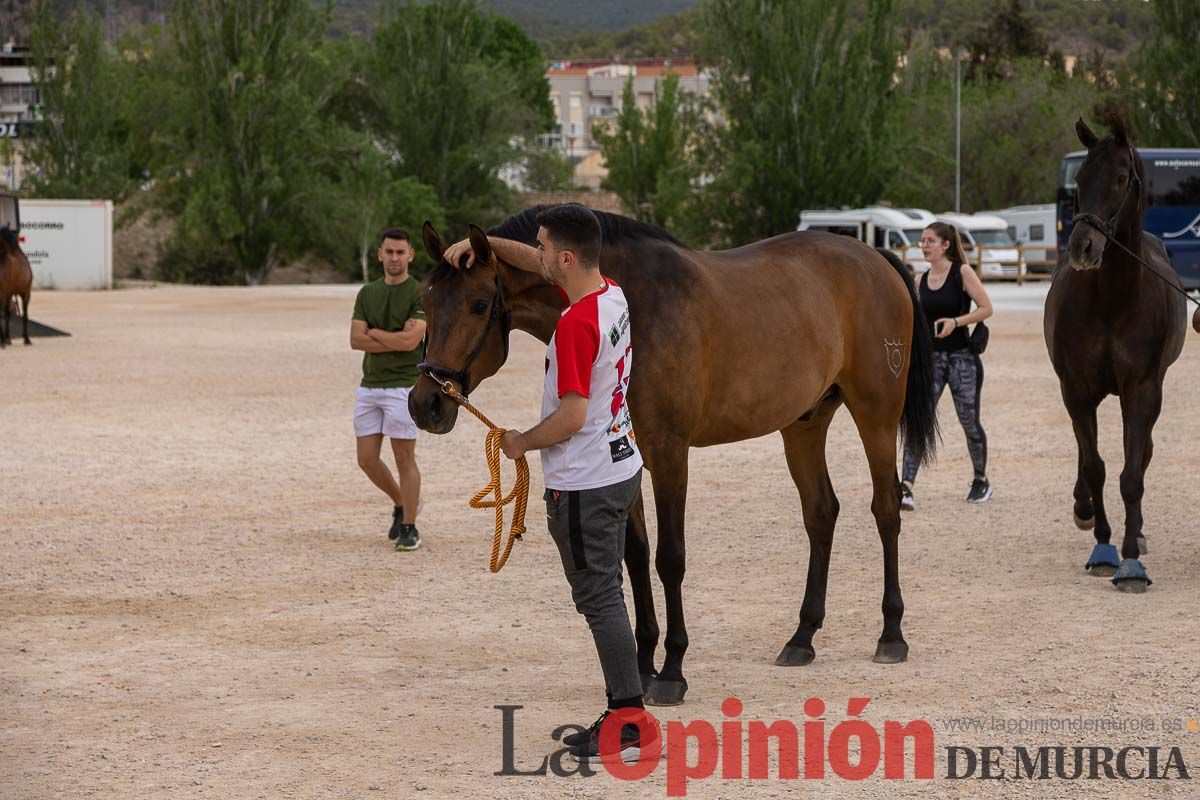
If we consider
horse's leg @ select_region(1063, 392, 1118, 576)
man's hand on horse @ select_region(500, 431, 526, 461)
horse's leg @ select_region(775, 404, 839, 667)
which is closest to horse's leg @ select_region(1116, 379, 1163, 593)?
horse's leg @ select_region(1063, 392, 1118, 576)

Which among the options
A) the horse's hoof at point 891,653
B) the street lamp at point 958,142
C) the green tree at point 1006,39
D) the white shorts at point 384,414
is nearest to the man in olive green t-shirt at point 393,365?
the white shorts at point 384,414

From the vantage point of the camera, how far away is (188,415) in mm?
14883

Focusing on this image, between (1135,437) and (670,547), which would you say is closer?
(670,547)

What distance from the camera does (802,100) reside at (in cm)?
5281

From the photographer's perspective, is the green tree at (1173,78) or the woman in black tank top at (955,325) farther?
the green tree at (1173,78)

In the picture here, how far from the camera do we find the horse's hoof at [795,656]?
611 cm

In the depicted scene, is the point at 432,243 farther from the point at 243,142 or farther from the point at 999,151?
the point at 999,151

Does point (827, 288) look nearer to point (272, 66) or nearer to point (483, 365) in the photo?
point (483, 365)

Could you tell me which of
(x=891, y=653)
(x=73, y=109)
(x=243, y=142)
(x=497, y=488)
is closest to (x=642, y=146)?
(x=243, y=142)

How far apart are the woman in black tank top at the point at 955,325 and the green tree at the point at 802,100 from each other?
43229 millimetres

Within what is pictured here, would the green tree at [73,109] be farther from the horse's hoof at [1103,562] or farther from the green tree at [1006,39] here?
the green tree at [1006,39]

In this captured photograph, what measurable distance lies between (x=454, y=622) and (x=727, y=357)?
1.91 metres

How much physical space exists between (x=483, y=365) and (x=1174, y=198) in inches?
1322

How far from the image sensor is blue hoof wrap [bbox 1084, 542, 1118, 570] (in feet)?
25.4
